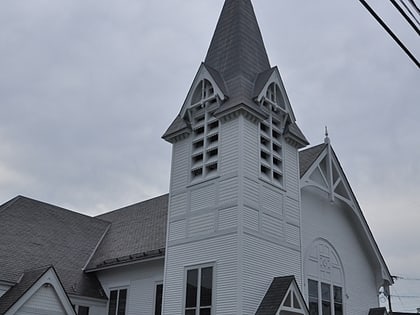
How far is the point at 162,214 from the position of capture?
26.0 metres

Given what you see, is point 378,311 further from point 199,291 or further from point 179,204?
point 179,204

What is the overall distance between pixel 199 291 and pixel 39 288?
239 inches

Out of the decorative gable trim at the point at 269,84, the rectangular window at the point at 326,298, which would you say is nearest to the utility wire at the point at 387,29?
the decorative gable trim at the point at 269,84

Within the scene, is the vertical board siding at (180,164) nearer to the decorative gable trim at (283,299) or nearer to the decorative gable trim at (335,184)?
the decorative gable trim at (335,184)

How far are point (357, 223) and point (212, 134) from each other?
30.2 ft

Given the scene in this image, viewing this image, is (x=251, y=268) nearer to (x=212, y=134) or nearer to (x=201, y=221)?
(x=201, y=221)

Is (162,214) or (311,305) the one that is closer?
(311,305)

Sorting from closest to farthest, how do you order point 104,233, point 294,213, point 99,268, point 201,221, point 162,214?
point 201,221, point 294,213, point 99,268, point 162,214, point 104,233

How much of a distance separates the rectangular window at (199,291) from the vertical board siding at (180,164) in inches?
145

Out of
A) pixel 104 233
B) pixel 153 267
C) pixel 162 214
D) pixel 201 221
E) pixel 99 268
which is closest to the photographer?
pixel 201 221

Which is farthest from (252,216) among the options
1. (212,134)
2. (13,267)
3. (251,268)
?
(13,267)

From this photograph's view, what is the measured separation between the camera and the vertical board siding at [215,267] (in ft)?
55.8

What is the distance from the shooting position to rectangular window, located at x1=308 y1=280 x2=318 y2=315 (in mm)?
20567

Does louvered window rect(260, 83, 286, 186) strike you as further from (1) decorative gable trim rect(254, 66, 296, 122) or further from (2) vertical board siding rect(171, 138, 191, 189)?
(2) vertical board siding rect(171, 138, 191, 189)
